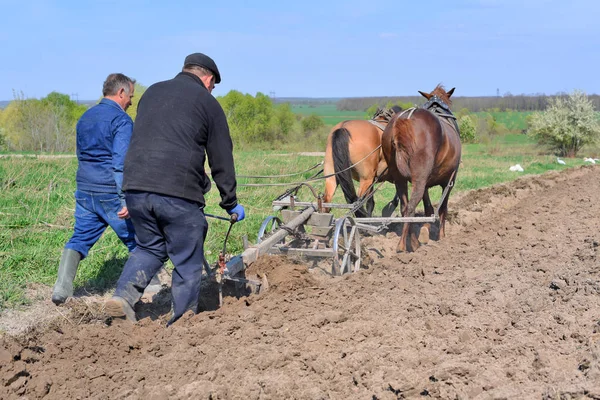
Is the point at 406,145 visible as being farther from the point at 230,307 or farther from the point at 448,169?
the point at 230,307

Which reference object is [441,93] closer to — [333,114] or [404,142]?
[404,142]

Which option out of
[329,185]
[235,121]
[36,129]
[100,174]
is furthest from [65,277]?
[235,121]

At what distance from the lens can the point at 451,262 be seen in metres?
6.43

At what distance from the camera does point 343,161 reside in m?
8.88

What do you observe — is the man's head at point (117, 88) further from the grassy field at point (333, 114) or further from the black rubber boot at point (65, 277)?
the grassy field at point (333, 114)

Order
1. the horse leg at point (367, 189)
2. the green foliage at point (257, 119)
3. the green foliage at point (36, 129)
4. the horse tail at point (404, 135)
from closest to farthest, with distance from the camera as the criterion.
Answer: the horse tail at point (404, 135) → the horse leg at point (367, 189) → the green foliage at point (36, 129) → the green foliage at point (257, 119)

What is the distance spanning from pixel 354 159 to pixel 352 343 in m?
5.28

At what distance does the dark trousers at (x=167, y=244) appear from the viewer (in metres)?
4.39

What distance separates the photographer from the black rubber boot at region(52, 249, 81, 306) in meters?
5.29

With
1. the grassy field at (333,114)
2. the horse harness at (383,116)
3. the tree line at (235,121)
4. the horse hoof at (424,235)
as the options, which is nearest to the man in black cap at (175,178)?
the horse hoof at (424,235)

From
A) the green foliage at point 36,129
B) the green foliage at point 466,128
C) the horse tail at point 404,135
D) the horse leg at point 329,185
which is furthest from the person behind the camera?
the green foliage at point 466,128

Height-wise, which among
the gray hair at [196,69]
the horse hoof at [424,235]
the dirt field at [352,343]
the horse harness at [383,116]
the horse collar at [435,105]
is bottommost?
the horse hoof at [424,235]

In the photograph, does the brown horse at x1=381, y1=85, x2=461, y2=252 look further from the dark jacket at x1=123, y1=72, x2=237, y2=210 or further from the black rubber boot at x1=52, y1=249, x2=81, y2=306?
the black rubber boot at x1=52, y1=249, x2=81, y2=306

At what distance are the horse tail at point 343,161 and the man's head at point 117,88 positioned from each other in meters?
3.94
